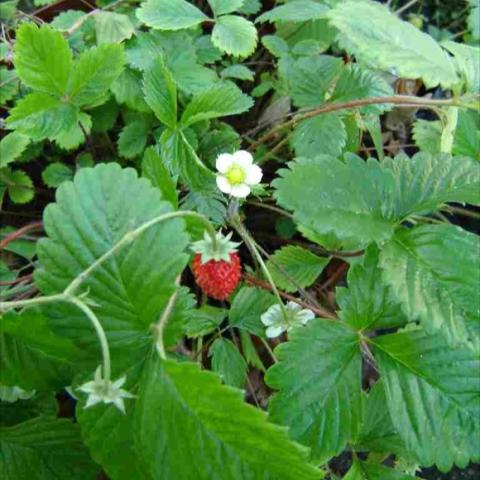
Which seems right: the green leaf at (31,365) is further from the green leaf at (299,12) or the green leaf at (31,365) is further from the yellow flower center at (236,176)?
the green leaf at (299,12)

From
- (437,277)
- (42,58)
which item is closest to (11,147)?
(42,58)

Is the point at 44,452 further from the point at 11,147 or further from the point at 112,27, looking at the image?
Answer: the point at 112,27

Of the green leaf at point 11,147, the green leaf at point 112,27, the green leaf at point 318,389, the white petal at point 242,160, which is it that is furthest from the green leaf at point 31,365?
the green leaf at point 112,27

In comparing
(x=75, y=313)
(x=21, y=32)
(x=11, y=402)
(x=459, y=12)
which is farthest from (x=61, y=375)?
(x=459, y=12)

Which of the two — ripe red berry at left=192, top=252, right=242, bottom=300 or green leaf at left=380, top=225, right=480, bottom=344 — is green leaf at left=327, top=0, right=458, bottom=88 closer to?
green leaf at left=380, top=225, right=480, bottom=344

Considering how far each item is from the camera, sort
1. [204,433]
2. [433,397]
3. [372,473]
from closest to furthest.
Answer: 1. [204,433]
2. [433,397]
3. [372,473]

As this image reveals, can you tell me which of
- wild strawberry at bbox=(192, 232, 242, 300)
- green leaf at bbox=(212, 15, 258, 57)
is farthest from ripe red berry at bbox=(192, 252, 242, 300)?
green leaf at bbox=(212, 15, 258, 57)

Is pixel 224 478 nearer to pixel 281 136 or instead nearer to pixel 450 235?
pixel 450 235
